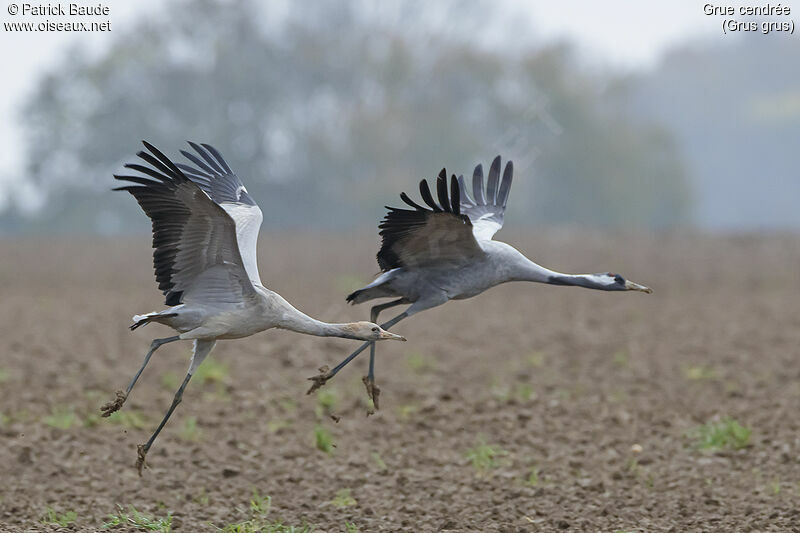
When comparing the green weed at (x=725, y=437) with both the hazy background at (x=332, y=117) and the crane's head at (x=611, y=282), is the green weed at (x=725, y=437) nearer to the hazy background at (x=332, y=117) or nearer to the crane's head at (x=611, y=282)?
the crane's head at (x=611, y=282)

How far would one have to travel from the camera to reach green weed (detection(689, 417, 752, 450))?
30.5 feet

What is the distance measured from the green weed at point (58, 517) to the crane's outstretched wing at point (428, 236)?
268 cm

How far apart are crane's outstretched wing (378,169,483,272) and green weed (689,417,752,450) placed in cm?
294

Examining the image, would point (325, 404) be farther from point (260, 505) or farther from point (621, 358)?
point (621, 358)

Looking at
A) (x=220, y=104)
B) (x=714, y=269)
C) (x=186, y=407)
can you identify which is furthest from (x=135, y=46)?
(x=186, y=407)

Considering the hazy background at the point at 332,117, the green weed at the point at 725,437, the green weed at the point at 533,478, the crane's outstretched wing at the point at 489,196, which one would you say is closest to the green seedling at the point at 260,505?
the green weed at the point at 533,478

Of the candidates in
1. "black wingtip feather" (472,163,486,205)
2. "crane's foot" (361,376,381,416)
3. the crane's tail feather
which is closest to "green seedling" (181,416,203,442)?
"crane's foot" (361,376,381,416)

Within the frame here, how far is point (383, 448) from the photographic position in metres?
9.53

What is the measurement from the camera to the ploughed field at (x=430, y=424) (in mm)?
7586

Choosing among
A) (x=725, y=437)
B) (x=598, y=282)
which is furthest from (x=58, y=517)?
(x=725, y=437)

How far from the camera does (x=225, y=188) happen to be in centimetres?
827

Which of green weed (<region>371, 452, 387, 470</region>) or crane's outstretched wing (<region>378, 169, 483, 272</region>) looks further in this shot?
green weed (<region>371, 452, 387, 470</region>)

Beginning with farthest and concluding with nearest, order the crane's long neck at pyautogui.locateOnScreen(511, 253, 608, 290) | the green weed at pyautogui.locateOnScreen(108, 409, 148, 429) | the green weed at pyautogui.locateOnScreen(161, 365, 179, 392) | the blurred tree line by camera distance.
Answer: the blurred tree line → the green weed at pyautogui.locateOnScreen(161, 365, 179, 392) → the green weed at pyautogui.locateOnScreen(108, 409, 148, 429) → the crane's long neck at pyautogui.locateOnScreen(511, 253, 608, 290)

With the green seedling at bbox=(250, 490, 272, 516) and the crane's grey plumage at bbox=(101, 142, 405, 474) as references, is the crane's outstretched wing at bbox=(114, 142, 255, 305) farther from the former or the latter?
the green seedling at bbox=(250, 490, 272, 516)
